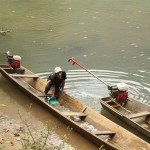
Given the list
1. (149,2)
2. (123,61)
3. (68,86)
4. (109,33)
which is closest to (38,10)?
(109,33)

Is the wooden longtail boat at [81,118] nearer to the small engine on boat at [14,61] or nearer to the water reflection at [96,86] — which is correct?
the small engine on boat at [14,61]

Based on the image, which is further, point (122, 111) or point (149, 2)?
point (149, 2)

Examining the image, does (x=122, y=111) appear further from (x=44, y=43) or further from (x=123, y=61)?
(x=44, y=43)

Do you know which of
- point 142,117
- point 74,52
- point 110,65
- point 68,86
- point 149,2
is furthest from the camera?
point 149,2

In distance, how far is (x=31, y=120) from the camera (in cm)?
1003

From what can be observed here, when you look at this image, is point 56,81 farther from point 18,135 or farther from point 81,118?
point 18,135

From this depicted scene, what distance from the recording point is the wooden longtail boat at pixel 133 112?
30.4ft

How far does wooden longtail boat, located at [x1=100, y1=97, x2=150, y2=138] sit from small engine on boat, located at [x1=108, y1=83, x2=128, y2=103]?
0.52ft

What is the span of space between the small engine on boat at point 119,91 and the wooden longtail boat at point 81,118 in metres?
0.86

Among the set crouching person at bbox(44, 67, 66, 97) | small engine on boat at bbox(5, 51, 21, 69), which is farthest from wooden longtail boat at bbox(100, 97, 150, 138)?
small engine on boat at bbox(5, 51, 21, 69)

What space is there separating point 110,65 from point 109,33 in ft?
15.2

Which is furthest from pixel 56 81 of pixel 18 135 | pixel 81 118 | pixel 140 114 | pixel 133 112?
pixel 140 114

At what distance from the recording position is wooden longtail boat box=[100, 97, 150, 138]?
9.28 metres

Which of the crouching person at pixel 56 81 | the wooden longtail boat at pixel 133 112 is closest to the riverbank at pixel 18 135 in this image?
the crouching person at pixel 56 81
